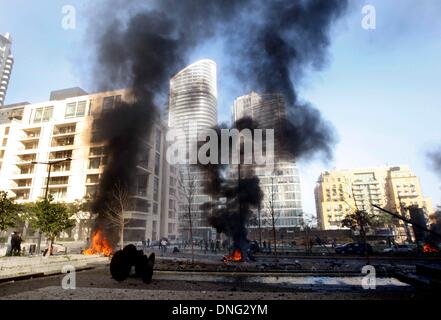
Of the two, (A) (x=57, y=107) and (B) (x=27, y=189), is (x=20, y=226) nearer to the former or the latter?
(B) (x=27, y=189)

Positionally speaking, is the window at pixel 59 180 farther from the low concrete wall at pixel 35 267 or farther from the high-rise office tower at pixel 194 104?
the high-rise office tower at pixel 194 104

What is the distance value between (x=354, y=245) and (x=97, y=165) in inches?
1818

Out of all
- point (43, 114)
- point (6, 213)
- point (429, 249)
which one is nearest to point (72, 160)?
point (43, 114)

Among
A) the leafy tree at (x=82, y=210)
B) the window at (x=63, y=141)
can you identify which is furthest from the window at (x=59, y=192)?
the window at (x=63, y=141)

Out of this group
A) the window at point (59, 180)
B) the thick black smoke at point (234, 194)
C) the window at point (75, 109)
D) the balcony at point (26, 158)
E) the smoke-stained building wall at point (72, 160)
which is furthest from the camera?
the balcony at point (26, 158)

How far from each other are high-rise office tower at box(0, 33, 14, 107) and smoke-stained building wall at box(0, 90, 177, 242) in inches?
4119

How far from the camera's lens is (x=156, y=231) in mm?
56250

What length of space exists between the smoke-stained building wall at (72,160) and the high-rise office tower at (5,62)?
10463cm

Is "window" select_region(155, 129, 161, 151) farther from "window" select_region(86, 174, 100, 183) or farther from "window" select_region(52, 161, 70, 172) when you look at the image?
"window" select_region(52, 161, 70, 172)

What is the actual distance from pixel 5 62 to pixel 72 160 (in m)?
136

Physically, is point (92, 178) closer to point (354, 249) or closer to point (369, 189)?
point (354, 249)

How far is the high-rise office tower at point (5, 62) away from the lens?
438 feet

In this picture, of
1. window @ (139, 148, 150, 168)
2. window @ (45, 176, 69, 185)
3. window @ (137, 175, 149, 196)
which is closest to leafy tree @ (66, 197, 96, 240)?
window @ (45, 176, 69, 185)
